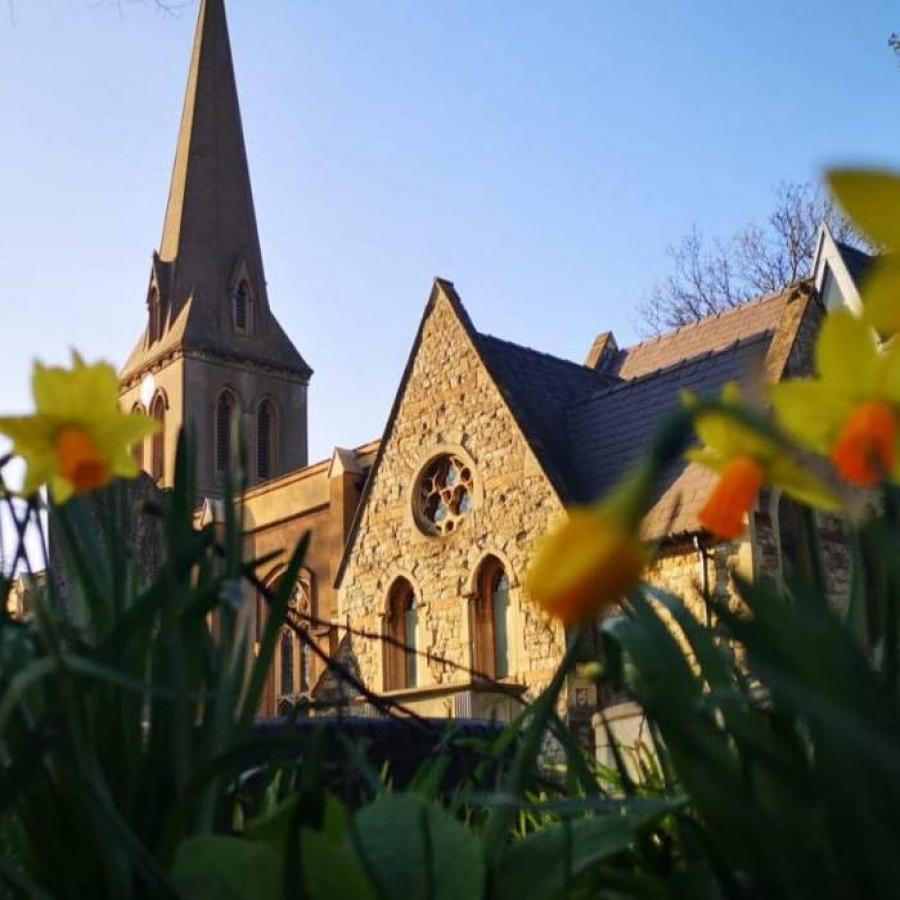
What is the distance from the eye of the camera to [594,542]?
0.44 meters

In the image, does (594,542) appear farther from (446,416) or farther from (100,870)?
(446,416)

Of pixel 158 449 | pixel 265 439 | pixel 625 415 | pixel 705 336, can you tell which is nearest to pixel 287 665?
pixel 625 415

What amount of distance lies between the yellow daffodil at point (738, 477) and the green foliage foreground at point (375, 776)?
4 centimetres

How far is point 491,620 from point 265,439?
26088 mm

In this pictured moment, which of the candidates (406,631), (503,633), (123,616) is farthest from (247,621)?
(406,631)

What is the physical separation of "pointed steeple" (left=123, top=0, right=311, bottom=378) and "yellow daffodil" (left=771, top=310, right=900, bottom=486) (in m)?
38.6

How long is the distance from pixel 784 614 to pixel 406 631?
632 inches

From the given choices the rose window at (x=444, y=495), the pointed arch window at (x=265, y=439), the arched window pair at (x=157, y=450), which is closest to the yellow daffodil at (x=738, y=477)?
the rose window at (x=444, y=495)

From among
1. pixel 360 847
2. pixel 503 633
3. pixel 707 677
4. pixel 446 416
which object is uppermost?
pixel 446 416

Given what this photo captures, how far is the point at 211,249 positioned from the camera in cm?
4169

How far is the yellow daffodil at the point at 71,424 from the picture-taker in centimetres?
77

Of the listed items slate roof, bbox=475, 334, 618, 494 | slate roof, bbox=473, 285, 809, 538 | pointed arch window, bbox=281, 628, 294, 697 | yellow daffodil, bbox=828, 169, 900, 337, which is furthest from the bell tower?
yellow daffodil, bbox=828, 169, 900, 337

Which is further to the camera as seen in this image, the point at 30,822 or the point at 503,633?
the point at 503,633

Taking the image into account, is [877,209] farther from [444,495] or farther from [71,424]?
[444,495]
